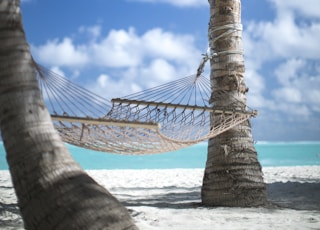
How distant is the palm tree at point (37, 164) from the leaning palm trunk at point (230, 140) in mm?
2450

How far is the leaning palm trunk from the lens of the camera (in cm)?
372

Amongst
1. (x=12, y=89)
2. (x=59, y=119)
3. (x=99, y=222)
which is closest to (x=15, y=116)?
(x=12, y=89)

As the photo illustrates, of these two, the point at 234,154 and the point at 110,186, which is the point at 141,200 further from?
the point at 110,186

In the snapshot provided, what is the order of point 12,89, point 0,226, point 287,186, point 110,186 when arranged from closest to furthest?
point 12,89
point 0,226
point 287,186
point 110,186

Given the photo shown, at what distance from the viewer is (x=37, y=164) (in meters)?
1.39

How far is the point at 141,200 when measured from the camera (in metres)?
4.59

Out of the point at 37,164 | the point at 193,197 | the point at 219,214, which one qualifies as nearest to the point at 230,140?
the point at 219,214

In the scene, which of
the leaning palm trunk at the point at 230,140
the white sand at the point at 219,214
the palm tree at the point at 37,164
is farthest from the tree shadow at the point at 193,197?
the palm tree at the point at 37,164

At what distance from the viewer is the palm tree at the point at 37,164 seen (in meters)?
1.34

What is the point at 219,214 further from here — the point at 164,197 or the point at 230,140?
the point at 164,197

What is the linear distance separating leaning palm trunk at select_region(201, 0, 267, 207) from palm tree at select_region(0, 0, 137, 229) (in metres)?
2.45

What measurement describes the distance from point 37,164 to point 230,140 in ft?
8.74

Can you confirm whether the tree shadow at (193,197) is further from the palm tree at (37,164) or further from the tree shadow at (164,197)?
the palm tree at (37,164)

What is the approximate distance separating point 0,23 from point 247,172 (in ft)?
9.23
